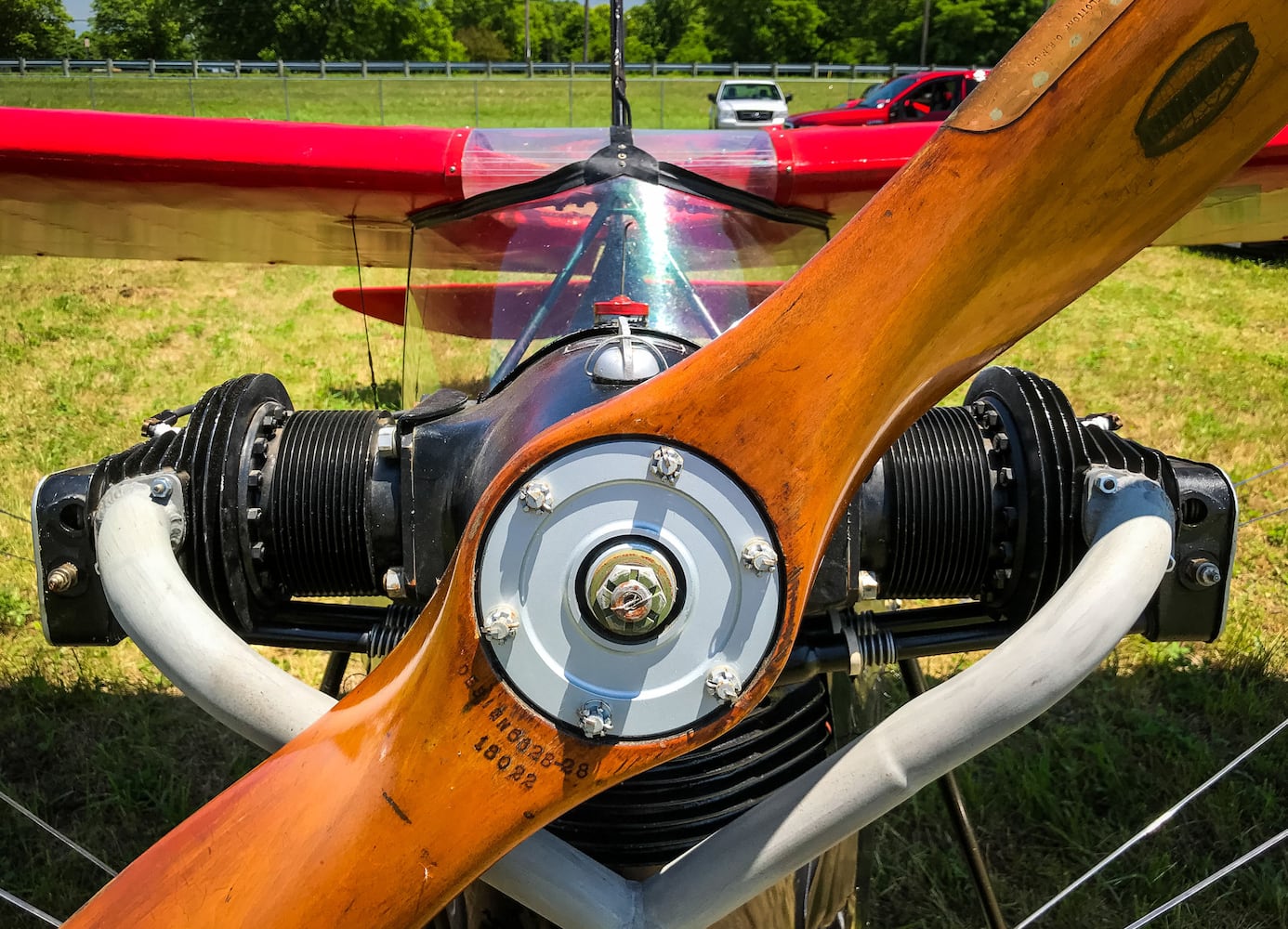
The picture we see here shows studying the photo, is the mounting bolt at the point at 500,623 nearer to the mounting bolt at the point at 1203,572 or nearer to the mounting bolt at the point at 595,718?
the mounting bolt at the point at 595,718

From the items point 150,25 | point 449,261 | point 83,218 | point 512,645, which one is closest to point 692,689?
point 512,645

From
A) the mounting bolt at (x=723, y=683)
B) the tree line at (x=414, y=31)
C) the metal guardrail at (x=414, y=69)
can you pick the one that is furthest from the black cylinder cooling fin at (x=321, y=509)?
the tree line at (x=414, y=31)

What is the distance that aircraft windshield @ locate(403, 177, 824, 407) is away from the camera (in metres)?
2.53

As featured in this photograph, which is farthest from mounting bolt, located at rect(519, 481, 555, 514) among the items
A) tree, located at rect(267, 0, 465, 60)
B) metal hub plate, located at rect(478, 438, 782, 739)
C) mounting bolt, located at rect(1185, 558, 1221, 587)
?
tree, located at rect(267, 0, 465, 60)

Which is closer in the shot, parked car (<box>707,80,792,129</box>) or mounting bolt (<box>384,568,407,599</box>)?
mounting bolt (<box>384,568,407,599</box>)

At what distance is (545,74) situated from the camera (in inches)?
2063

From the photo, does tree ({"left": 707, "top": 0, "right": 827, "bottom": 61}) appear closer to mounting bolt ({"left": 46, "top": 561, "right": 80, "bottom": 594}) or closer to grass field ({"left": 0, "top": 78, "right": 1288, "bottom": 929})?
grass field ({"left": 0, "top": 78, "right": 1288, "bottom": 929})

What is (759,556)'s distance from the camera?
4.25ft

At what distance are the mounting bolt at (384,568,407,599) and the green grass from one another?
32.6 m

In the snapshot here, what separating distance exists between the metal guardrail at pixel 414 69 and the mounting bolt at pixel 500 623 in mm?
47334

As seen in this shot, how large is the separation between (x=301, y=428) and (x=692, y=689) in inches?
38.2

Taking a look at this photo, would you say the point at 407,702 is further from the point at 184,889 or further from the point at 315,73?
the point at 315,73

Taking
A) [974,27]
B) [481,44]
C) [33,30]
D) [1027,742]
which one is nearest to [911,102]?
[1027,742]

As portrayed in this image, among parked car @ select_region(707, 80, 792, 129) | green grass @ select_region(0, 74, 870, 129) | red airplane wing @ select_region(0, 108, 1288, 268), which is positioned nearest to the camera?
→ red airplane wing @ select_region(0, 108, 1288, 268)
